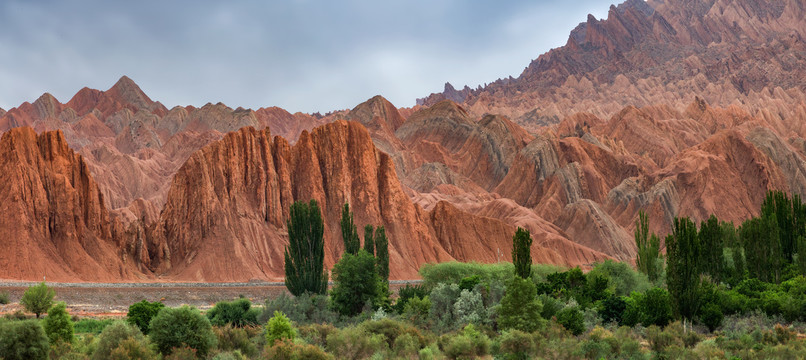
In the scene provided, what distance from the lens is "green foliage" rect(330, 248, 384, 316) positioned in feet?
150

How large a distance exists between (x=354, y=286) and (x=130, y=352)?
20579 millimetres

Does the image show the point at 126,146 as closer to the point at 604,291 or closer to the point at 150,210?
the point at 150,210

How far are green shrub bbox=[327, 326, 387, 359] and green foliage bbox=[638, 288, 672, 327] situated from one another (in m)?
16.4

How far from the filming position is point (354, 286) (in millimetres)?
45844

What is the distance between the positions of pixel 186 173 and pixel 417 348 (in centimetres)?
6498

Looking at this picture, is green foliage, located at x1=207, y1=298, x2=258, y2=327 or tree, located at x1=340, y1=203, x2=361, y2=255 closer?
green foliage, located at x1=207, y1=298, x2=258, y2=327

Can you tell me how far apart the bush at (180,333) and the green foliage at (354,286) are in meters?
16.2

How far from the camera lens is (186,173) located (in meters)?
91.2

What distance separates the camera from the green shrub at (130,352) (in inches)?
1017

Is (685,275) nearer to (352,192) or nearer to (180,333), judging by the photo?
(180,333)

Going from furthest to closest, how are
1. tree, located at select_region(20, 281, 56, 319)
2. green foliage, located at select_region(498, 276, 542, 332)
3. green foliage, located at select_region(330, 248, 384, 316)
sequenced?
tree, located at select_region(20, 281, 56, 319)
green foliage, located at select_region(330, 248, 384, 316)
green foliage, located at select_region(498, 276, 542, 332)

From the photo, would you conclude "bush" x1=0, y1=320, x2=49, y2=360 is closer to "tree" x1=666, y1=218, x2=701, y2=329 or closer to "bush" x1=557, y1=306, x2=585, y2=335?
"bush" x1=557, y1=306, x2=585, y2=335

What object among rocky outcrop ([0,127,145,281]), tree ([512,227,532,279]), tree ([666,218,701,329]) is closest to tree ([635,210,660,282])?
tree ([512,227,532,279])

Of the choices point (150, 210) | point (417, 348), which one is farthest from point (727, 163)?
point (417, 348)
